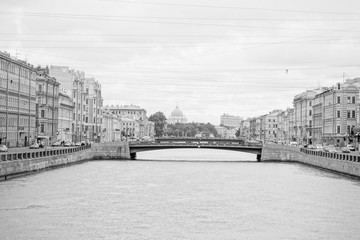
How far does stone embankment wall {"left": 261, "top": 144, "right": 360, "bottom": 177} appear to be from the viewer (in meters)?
65.9

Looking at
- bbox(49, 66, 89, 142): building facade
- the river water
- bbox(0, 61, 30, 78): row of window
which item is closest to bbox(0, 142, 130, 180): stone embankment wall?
the river water

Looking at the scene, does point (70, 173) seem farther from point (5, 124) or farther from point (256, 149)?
point (256, 149)

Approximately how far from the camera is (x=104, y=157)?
108812mm

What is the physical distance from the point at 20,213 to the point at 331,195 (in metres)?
22.3

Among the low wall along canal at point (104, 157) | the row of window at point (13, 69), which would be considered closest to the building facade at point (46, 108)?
the row of window at point (13, 69)

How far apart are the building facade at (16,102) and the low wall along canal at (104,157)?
8963 millimetres

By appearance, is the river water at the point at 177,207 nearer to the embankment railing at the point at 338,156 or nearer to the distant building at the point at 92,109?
the embankment railing at the point at 338,156

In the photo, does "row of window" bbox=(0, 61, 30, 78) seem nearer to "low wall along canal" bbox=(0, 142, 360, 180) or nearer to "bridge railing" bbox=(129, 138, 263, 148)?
"low wall along canal" bbox=(0, 142, 360, 180)

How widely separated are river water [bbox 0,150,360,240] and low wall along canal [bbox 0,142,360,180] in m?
1.55

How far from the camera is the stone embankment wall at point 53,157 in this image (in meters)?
59.6

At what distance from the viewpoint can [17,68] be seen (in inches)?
3868

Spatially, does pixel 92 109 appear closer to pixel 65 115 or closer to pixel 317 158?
pixel 65 115

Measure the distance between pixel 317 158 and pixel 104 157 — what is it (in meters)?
36.8

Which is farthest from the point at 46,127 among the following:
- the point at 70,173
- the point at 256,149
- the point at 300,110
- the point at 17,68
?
the point at 300,110
